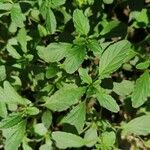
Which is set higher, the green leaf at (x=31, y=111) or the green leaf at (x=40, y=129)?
the green leaf at (x=31, y=111)

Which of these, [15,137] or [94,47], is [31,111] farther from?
[94,47]

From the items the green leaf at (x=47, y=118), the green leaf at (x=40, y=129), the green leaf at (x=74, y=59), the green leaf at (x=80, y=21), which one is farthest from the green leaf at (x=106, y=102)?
the green leaf at (x=40, y=129)

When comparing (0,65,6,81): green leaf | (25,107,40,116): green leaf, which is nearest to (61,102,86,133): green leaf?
(25,107,40,116): green leaf

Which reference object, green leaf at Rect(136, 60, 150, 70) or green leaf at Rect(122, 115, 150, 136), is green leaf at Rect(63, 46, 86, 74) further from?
green leaf at Rect(122, 115, 150, 136)

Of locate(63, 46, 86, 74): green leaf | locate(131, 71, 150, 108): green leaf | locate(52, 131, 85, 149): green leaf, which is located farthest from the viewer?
locate(52, 131, 85, 149): green leaf

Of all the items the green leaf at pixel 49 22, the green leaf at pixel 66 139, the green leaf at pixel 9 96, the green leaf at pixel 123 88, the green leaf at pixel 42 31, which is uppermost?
the green leaf at pixel 49 22

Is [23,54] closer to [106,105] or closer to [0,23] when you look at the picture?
[0,23]

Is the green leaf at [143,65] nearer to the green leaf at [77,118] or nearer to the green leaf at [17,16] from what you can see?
the green leaf at [77,118]

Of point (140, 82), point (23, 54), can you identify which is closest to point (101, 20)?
point (23, 54)
